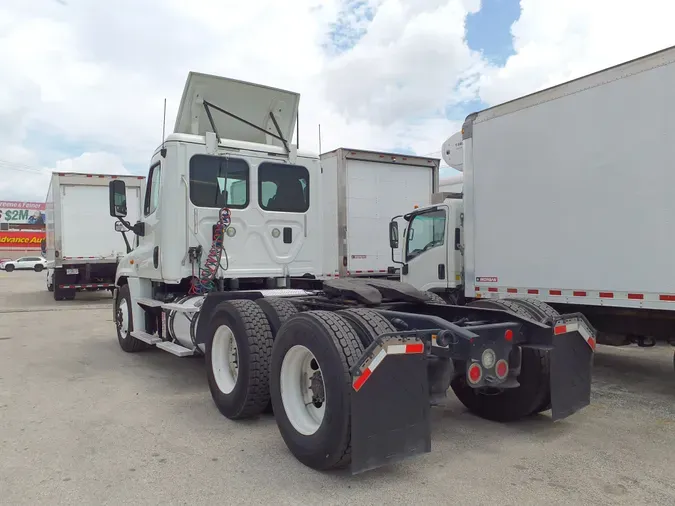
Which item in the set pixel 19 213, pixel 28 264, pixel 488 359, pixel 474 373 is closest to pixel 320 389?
pixel 474 373

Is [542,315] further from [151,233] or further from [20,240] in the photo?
[20,240]

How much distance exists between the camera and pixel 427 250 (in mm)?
8383

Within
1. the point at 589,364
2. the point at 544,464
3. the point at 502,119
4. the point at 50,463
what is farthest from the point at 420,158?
the point at 50,463

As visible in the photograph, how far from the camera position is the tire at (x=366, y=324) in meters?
3.56

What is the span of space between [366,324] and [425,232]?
5.05 metres

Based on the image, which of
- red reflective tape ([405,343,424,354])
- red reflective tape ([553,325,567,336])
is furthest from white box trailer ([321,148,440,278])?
red reflective tape ([405,343,424,354])

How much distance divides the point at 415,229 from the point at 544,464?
528 cm

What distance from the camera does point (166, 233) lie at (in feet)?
20.6

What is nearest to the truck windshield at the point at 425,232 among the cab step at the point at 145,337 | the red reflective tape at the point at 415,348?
the cab step at the point at 145,337

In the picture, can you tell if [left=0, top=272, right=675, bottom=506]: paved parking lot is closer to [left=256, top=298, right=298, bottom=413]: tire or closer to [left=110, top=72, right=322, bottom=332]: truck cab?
[left=256, top=298, right=298, bottom=413]: tire

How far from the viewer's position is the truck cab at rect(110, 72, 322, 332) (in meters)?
6.31

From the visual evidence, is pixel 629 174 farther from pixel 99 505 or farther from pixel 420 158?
pixel 420 158

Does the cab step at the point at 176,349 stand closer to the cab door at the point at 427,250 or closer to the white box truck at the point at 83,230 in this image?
the cab door at the point at 427,250

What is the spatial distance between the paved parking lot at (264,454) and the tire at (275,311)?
0.82 m
